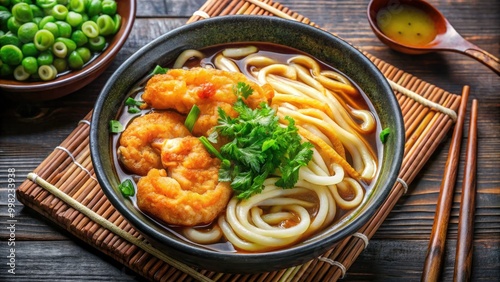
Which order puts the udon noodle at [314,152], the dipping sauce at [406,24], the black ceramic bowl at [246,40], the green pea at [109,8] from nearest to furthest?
the black ceramic bowl at [246,40] → the udon noodle at [314,152] → the green pea at [109,8] → the dipping sauce at [406,24]

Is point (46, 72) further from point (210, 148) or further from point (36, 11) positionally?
point (210, 148)

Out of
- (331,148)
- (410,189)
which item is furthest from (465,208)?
(331,148)

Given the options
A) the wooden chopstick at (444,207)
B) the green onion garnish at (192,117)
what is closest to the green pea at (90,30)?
the green onion garnish at (192,117)

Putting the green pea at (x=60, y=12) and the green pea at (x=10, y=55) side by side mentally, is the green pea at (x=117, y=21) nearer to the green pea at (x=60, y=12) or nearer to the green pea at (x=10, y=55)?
the green pea at (x=60, y=12)

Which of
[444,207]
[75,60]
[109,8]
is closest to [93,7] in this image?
[109,8]

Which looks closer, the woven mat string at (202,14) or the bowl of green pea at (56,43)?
the bowl of green pea at (56,43)

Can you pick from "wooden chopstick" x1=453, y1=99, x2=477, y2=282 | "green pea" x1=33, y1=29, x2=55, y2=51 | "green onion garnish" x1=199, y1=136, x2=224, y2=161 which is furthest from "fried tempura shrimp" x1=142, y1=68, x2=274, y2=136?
"wooden chopstick" x1=453, y1=99, x2=477, y2=282

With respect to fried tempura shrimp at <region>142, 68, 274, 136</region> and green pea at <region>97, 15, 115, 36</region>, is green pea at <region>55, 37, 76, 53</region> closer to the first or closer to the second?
green pea at <region>97, 15, 115, 36</region>
